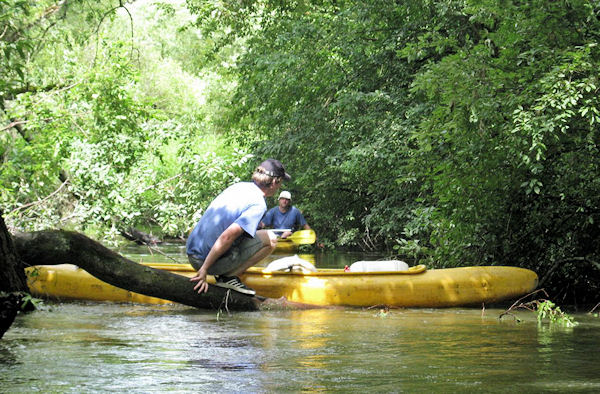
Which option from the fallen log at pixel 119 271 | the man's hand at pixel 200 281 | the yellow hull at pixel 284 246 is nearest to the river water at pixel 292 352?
the fallen log at pixel 119 271

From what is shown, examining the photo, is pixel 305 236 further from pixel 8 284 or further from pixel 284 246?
pixel 8 284

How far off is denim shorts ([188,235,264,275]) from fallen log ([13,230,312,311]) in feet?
0.59

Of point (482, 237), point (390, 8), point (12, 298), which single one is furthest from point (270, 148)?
point (12, 298)

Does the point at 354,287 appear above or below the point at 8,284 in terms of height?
below

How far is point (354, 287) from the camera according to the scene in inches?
330

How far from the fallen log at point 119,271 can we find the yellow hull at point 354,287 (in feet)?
0.93

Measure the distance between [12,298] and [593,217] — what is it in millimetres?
6101

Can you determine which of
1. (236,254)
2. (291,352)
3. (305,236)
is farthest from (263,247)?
(305,236)

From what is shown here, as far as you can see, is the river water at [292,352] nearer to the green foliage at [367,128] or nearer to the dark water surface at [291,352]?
the dark water surface at [291,352]

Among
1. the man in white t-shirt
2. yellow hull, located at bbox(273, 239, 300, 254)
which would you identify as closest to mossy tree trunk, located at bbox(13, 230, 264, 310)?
the man in white t-shirt

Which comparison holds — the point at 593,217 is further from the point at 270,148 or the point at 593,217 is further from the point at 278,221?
the point at 270,148

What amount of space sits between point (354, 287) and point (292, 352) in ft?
9.09

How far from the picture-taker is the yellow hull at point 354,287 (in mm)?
8359

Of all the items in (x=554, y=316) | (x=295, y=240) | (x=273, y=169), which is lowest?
(x=554, y=316)
